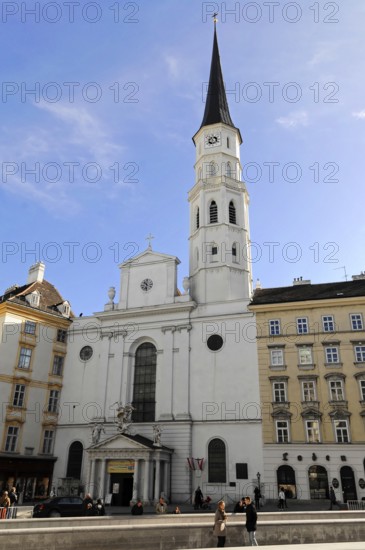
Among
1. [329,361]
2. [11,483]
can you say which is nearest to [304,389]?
[329,361]

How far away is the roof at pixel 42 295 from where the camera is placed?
4226cm

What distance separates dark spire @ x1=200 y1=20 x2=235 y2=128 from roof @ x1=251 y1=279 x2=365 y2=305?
20365 mm

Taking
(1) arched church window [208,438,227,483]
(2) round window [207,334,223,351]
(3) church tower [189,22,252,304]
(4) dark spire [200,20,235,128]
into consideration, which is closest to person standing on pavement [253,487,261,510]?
(1) arched church window [208,438,227,483]

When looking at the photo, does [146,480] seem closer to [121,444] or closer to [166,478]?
[166,478]

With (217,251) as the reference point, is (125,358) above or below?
below

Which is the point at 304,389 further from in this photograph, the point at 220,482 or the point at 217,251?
the point at 217,251

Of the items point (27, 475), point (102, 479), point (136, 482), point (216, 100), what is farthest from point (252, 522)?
point (216, 100)

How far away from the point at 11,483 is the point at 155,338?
16.0 metres

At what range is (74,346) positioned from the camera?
44281 mm

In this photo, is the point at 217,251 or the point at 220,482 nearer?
the point at 220,482

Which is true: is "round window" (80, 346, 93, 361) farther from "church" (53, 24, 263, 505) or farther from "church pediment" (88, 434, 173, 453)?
"church pediment" (88, 434, 173, 453)

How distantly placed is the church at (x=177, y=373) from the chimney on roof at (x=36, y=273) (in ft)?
22.3

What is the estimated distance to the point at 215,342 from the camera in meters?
39.0

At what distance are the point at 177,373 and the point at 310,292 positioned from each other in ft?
42.4
